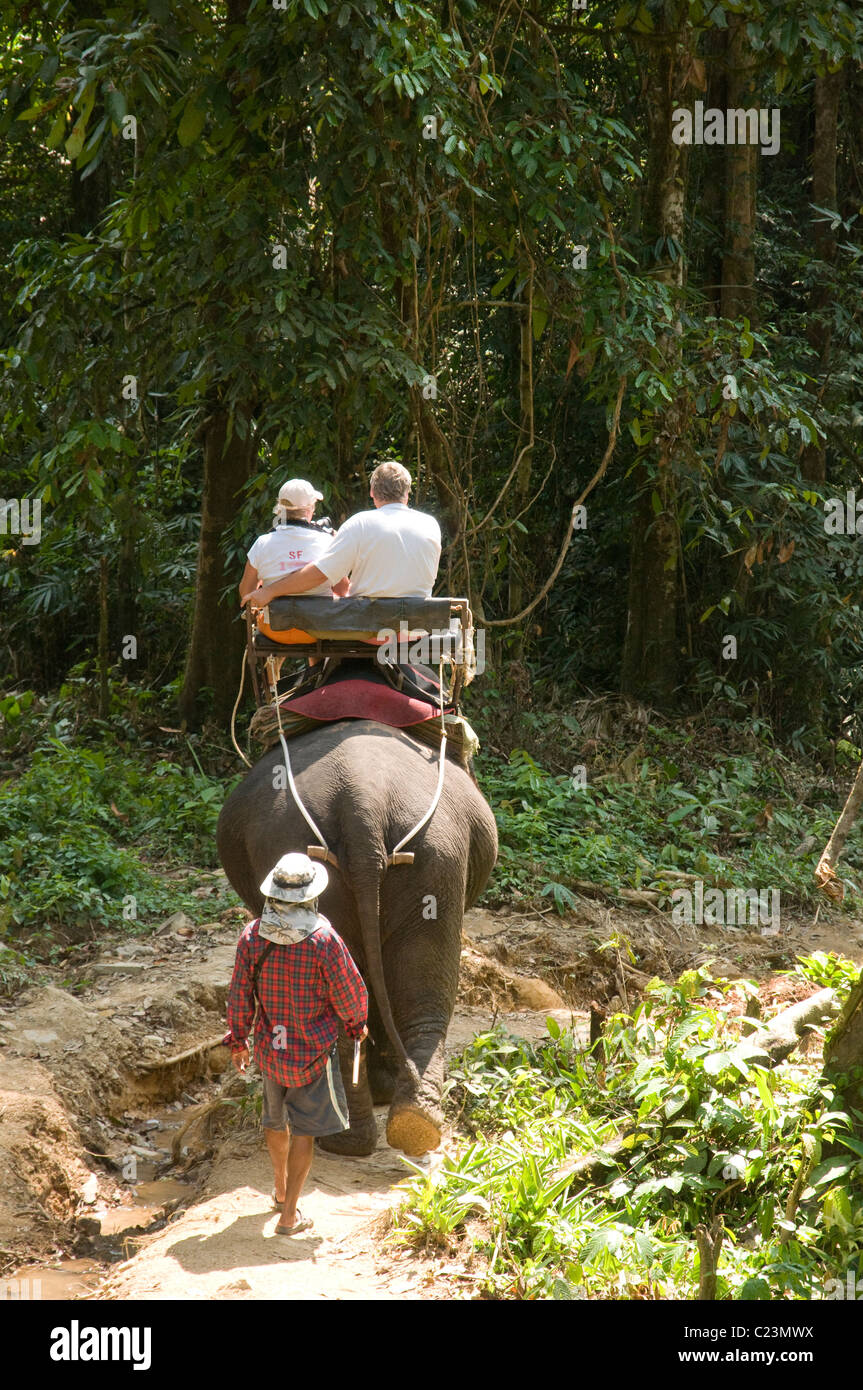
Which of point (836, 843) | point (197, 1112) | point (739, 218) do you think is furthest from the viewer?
point (739, 218)

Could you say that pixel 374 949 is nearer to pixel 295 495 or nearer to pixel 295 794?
pixel 295 794

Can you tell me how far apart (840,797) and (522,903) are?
157 inches

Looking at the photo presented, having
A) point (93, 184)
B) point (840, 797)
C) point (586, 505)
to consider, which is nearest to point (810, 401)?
point (586, 505)

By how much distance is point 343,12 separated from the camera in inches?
284

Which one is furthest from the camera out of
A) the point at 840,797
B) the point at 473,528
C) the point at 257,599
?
the point at 840,797

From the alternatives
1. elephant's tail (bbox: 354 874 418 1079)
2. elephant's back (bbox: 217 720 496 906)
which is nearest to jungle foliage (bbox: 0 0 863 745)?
elephant's back (bbox: 217 720 496 906)

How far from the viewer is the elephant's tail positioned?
4.95 m

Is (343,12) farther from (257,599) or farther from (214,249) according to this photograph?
(257,599)

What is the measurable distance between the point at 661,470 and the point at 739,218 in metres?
2.95

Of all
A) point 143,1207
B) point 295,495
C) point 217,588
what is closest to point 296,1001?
point 143,1207

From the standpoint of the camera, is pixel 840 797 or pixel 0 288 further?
pixel 0 288

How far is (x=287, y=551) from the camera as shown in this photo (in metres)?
5.99

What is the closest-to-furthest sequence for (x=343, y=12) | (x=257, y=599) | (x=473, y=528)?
(x=257, y=599)
(x=343, y=12)
(x=473, y=528)

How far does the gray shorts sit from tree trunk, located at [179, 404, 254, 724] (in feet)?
21.2
